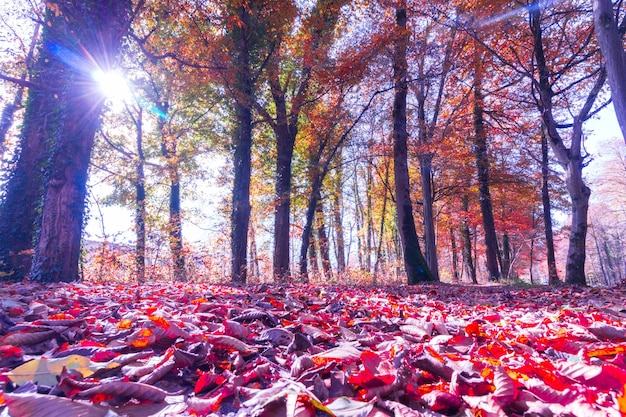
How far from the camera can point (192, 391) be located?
124 cm

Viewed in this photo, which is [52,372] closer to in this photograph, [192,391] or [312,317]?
[192,391]

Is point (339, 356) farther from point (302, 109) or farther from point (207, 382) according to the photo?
point (302, 109)

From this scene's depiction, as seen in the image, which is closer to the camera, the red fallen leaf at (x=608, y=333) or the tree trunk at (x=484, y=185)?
the red fallen leaf at (x=608, y=333)

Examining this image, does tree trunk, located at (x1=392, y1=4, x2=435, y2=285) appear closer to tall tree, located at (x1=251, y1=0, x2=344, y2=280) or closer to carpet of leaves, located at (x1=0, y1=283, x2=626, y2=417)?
tall tree, located at (x1=251, y1=0, x2=344, y2=280)

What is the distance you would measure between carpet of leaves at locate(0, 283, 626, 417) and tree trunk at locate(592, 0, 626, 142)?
3.76 m

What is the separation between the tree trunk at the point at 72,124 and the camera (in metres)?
5.12

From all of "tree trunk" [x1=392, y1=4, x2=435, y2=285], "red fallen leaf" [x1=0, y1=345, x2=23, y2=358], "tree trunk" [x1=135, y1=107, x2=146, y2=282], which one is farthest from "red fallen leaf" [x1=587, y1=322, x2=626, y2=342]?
"tree trunk" [x1=135, y1=107, x2=146, y2=282]

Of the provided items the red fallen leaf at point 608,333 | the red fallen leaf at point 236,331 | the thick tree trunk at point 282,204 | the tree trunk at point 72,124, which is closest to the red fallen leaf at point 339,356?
the red fallen leaf at point 236,331

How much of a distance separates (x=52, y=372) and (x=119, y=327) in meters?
0.75

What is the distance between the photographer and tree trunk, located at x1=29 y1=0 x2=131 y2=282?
5117 mm

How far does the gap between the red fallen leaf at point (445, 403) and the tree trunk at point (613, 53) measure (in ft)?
17.1

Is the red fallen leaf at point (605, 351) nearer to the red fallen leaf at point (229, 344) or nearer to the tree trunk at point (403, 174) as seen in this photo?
the red fallen leaf at point (229, 344)

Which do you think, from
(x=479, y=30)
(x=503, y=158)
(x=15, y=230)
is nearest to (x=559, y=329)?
(x=479, y=30)

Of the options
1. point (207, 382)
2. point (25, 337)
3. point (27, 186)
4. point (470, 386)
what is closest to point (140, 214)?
point (27, 186)
